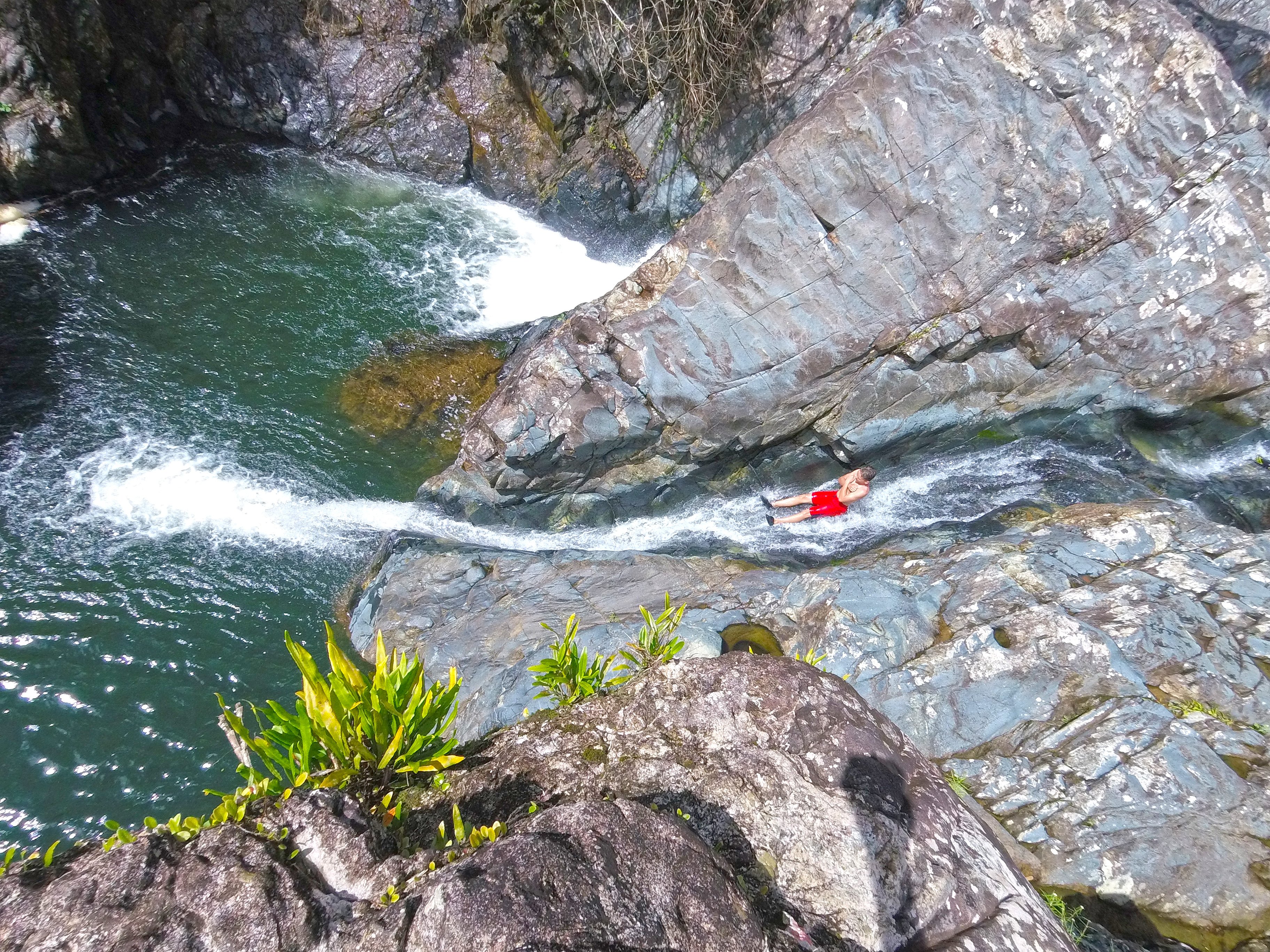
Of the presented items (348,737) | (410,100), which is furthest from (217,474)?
(410,100)

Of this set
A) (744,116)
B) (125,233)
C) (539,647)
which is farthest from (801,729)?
(125,233)

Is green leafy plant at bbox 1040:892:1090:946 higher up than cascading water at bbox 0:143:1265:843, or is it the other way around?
cascading water at bbox 0:143:1265:843

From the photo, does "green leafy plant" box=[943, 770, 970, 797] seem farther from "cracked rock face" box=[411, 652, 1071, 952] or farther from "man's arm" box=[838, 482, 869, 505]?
"man's arm" box=[838, 482, 869, 505]

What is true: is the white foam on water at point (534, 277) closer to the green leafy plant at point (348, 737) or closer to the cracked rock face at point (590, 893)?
the green leafy plant at point (348, 737)

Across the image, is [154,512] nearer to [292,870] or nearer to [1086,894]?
[292,870]

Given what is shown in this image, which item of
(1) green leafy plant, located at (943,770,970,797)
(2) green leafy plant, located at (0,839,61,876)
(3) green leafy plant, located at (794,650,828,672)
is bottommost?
(1) green leafy plant, located at (943,770,970,797)

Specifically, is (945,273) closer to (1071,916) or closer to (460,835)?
(1071,916)

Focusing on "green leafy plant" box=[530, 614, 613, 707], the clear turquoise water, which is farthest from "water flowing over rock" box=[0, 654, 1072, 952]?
the clear turquoise water
